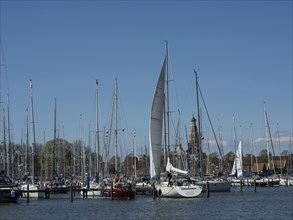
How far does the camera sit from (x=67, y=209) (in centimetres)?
6150

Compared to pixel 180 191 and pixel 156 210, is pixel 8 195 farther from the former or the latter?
pixel 156 210

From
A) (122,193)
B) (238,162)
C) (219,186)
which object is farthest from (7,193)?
(238,162)

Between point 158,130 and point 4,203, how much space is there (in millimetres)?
18033

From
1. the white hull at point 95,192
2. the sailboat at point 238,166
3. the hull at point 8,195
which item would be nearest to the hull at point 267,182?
the sailboat at point 238,166

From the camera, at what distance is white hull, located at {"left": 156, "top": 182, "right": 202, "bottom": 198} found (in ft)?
216

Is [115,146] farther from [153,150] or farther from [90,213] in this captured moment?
[90,213]

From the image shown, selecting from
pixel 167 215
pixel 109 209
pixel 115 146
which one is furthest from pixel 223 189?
pixel 167 215

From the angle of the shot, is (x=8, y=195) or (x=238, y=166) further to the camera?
(x=238, y=166)

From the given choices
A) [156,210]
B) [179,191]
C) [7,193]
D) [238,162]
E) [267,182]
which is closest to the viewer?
[156,210]

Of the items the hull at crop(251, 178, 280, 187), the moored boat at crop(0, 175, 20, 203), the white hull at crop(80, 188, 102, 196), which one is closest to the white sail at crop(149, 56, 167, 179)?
the white hull at crop(80, 188, 102, 196)

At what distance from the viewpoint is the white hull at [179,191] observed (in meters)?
65.8

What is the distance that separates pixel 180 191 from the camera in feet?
216

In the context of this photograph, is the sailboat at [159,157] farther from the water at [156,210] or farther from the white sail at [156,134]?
the water at [156,210]

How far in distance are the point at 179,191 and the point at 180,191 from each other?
0.55 feet
